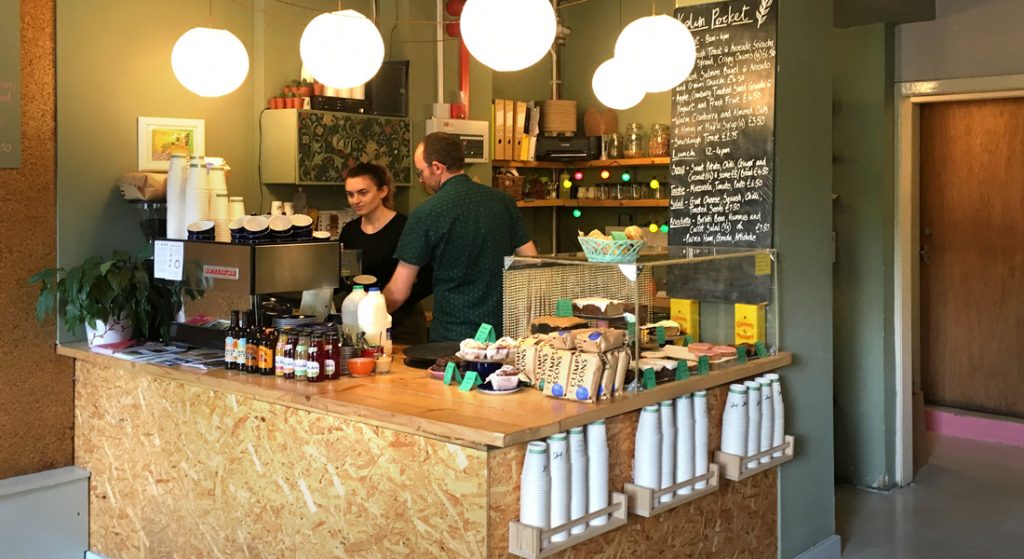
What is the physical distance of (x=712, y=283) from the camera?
12.8 ft

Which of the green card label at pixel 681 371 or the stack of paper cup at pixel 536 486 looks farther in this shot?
the green card label at pixel 681 371

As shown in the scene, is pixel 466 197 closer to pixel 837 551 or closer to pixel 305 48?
pixel 305 48

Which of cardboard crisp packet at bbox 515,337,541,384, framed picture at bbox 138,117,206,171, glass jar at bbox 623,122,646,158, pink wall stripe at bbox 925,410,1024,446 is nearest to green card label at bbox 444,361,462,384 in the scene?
cardboard crisp packet at bbox 515,337,541,384

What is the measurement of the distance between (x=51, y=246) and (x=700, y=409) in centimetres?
251

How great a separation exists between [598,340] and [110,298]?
6.18ft

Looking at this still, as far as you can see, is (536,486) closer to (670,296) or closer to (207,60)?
(670,296)

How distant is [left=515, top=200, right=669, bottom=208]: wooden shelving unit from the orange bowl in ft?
12.3

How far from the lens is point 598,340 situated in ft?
9.57

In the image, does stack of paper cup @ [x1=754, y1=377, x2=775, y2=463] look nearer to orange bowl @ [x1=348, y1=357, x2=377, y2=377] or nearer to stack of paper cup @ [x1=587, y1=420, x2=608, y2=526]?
stack of paper cup @ [x1=587, y1=420, x2=608, y2=526]

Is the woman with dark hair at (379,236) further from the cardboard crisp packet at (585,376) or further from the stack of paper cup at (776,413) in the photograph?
the cardboard crisp packet at (585,376)

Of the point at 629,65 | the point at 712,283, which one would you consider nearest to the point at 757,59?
the point at 629,65

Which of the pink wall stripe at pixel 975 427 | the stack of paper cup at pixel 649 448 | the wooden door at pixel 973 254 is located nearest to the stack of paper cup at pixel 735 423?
the stack of paper cup at pixel 649 448

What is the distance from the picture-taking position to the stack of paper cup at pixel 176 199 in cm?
379

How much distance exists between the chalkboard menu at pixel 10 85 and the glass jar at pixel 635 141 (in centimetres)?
421
